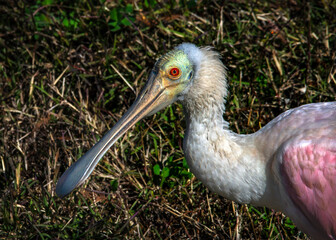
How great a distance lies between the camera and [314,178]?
3.40 metres

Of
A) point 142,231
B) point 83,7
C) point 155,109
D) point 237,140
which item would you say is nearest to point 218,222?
point 142,231

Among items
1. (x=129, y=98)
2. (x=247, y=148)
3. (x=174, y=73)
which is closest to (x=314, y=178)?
(x=247, y=148)

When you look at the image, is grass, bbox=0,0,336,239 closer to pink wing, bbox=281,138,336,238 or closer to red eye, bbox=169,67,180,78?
pink wing, bbox=281,138,336,238

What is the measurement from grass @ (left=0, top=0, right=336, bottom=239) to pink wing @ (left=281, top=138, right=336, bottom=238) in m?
0.70

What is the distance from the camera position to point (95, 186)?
4.36 metres

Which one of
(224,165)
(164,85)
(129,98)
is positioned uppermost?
(164,85)

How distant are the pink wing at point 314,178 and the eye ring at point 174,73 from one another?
79 cm

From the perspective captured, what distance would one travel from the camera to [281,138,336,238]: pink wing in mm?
3359

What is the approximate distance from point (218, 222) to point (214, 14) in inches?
83.2

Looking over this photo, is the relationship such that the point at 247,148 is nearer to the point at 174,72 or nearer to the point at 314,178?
the point at 314,178

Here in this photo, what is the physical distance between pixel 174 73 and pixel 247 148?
64cm

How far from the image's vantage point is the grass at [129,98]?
4125mm

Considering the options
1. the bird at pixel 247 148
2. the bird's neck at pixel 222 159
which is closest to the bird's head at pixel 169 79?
the bird at pixel 247 148

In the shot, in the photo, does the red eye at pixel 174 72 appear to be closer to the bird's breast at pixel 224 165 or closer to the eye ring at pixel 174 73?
the eye ring at pixel 174 73
